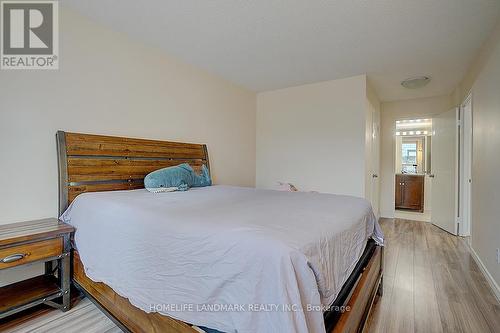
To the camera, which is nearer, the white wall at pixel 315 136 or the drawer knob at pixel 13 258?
the drawer knob at pixel 13 258

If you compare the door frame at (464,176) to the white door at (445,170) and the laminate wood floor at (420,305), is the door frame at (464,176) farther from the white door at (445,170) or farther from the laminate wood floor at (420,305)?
the laminate wood floor at (420,305)


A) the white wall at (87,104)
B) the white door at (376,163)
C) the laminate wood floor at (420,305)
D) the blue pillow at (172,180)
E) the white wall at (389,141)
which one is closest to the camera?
the laminate wood floor at (420,305)

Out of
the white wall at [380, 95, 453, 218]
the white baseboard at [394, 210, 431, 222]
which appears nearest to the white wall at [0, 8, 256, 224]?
the white wall at [380, 95, 453, 218]

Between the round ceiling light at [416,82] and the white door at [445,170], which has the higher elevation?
the round ceiling light at [416,82]

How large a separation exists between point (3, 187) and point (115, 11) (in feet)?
5.62

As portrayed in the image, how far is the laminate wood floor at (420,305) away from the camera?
167 cm

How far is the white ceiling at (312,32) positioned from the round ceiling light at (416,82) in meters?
0.15

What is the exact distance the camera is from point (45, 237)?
1663 millimetres

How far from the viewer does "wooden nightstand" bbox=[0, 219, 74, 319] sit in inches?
60.3

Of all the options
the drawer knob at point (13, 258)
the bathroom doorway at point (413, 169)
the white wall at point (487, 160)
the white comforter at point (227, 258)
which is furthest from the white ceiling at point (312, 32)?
the bathroom doorway at point (413, 169)

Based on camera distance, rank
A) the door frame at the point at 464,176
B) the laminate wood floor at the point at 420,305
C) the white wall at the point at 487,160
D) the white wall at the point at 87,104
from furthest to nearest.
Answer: the door frame at the point at 464,176 < the white wall at the point at 487,160 < the white wall at the point at 87,104 < the laminate wood floor at the point at 420,305

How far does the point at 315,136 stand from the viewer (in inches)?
156

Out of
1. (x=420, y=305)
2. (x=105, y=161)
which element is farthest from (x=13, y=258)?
(x=420, y=305)

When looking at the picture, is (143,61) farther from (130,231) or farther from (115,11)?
(130,231)
